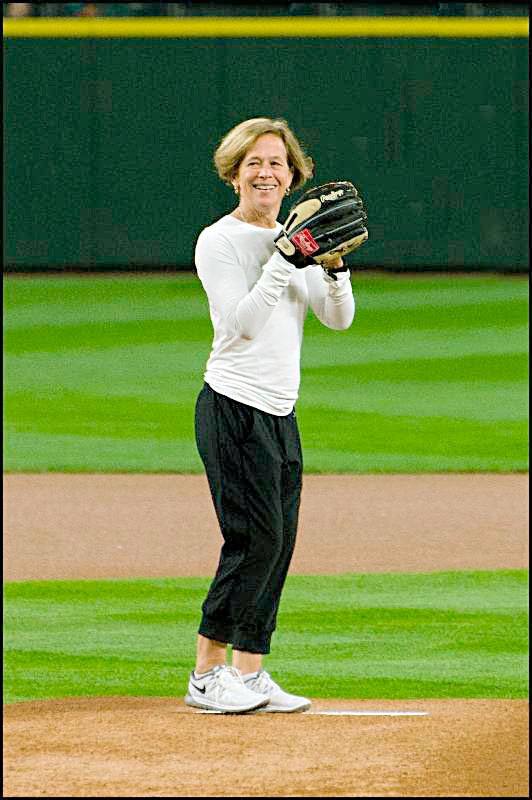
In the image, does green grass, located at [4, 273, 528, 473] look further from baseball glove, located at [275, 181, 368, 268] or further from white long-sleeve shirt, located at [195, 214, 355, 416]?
baseball glove, located at [275, 181, 368, 268]

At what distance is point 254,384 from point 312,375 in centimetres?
1157

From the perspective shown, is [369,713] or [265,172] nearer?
[265,172]

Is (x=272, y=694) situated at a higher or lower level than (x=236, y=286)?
lower

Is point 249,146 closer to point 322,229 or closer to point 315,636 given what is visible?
point 322,229

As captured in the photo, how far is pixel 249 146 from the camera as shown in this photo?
5.54 meters

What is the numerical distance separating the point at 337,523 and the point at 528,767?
5.14 m

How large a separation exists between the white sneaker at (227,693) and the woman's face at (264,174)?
1449 millimetres

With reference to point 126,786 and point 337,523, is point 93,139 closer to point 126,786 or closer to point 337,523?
point 337,523

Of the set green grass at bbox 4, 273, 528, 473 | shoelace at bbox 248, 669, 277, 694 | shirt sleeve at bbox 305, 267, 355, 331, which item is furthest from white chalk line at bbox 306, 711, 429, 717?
green grass at bbox 4, 273, 528, 473

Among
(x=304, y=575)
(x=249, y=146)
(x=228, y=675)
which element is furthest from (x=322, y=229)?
(x=304, y=575)

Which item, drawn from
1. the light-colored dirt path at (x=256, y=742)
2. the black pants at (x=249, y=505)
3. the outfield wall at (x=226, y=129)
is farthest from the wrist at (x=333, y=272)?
the outfield wall at (x=226, y=129)

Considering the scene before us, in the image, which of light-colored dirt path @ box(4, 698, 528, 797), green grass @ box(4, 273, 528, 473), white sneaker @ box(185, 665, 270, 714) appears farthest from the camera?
green grass @ box(4, 273, 528, 473)

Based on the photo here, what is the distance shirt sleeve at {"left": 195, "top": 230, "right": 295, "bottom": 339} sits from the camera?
17.5 feet

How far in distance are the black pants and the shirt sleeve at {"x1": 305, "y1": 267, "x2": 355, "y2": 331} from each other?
33cm
